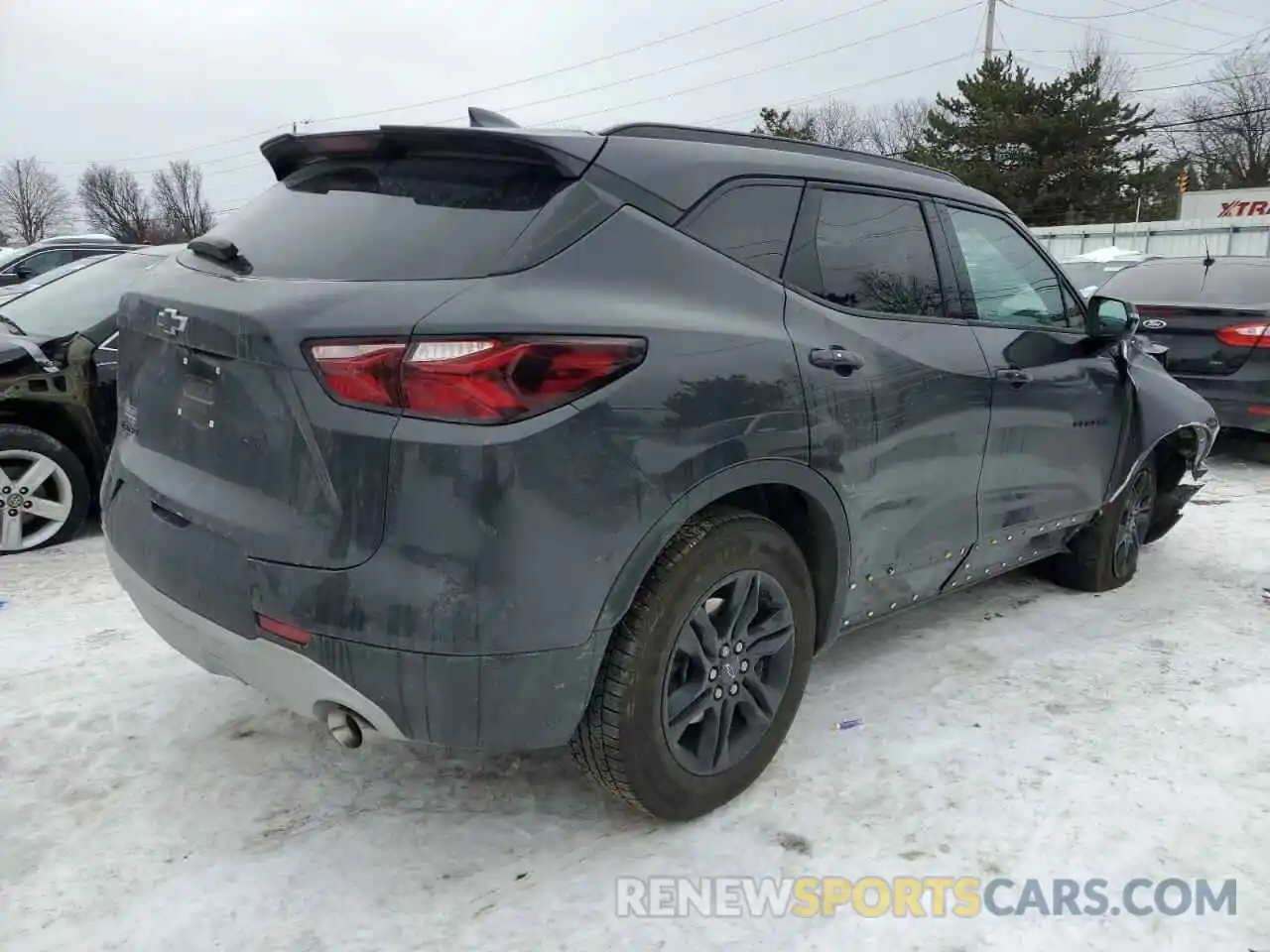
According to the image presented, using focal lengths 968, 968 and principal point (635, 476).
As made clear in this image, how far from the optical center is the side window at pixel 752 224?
103 inches

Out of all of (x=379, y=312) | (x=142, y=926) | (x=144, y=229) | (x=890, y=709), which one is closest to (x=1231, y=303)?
(x=890, y=709)

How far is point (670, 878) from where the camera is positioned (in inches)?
97.7

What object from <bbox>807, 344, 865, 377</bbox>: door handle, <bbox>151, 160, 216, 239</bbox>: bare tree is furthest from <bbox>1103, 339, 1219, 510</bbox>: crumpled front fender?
<bbox>151, 160, 216, 239</bbox>: bare tree

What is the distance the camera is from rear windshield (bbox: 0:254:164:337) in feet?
17.7

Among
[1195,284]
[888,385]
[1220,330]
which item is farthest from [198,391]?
[1195,284]

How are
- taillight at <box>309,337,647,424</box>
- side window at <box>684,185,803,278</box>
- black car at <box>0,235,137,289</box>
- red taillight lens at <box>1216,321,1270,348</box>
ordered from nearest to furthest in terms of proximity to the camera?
taillight at <box>309,337,647,424</box> → side window at <box>684,185,803,278</box> → red taillight lens at <box>1216,321,1270,348</box> → black car at <box>0,235,137,289</box>

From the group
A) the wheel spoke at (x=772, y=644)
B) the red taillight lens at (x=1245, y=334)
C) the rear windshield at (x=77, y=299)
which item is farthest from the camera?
the red taillight lens at (x=1245, y=334)

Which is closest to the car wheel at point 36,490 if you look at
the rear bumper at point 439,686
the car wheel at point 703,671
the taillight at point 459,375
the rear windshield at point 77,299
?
the rear windshield at point 77,299

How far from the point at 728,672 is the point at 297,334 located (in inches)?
55.3

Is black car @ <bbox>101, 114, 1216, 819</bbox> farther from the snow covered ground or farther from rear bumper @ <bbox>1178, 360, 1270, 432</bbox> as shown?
rear bumper @ <bbox>1178, 360, 1270, 432</bbox>

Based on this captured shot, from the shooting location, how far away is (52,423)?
16.8 feet

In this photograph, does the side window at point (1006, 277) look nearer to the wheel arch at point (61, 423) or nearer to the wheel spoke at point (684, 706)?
the wheel spoke at point (684, 706)

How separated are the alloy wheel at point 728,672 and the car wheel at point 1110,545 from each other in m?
2.37

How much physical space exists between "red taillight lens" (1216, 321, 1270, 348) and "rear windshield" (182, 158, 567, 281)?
6496 millimetres
